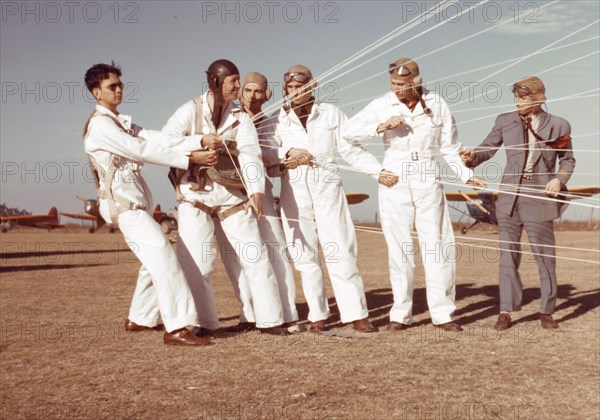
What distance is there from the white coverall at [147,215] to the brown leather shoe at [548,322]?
3041 millimetres

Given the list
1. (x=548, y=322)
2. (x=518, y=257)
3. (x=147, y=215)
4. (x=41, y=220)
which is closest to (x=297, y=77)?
(x=147, y=215)

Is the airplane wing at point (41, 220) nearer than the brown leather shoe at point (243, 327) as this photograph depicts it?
No


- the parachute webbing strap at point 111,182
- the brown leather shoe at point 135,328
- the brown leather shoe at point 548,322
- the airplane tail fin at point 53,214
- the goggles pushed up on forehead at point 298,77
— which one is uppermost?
the goggles pushed up on forehead at point 298,77

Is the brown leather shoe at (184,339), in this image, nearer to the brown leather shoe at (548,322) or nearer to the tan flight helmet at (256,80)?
the tan flight helmet at (256,80)

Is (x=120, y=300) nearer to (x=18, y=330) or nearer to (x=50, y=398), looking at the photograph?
(x=18, y=330)

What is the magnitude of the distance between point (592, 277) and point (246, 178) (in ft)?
22.6

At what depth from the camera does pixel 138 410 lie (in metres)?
3.15

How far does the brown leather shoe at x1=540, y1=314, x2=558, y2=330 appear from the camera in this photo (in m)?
5.39

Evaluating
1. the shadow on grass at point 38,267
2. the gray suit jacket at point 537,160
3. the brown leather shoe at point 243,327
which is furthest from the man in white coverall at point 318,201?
the shadow on grass at point 38,267

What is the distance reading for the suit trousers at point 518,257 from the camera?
5.46 m

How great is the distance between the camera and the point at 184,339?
14.9ft

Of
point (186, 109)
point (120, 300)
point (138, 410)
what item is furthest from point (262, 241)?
point (120, 300)

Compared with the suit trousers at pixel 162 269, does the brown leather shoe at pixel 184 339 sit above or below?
below

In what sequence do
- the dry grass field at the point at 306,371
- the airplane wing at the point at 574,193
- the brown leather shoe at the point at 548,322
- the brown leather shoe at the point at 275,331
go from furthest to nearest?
the brown leather shoe at the point at 548,322, the brown leather shoe at the point at 275,331, the airplane wing at the point at 574,193, the dry grass field at the point at 306,371
